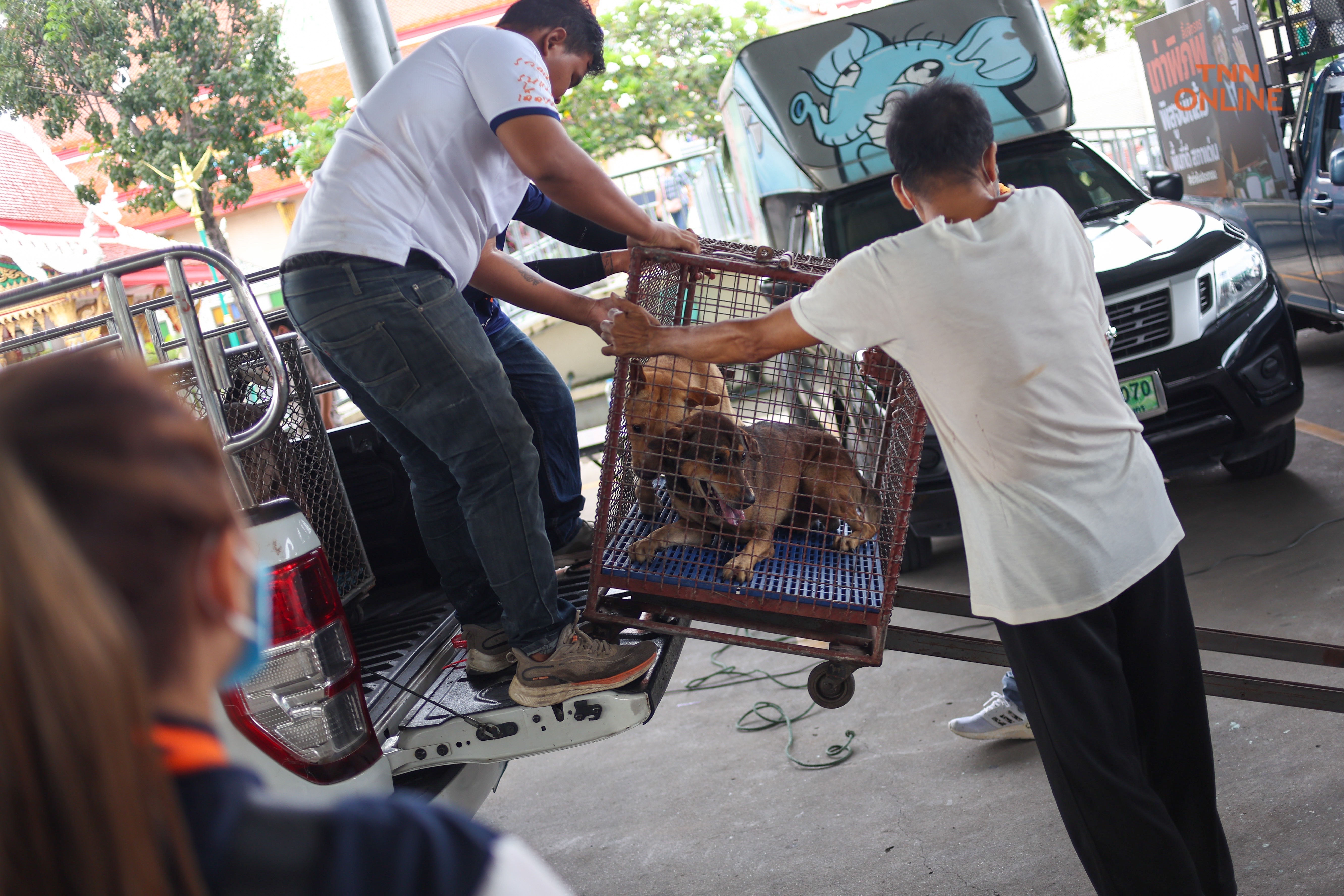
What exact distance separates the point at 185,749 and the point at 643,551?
1.99 m

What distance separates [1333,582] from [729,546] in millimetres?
3198

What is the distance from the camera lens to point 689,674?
5391mm

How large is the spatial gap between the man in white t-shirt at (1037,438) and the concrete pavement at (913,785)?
2.43ft

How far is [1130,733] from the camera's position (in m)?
2.38

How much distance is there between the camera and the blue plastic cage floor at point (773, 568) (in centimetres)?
258

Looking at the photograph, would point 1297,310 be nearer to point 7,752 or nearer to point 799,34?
point 799,34

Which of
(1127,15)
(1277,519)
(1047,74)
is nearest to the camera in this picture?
(1277,519)

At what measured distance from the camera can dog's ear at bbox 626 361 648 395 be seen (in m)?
2.61

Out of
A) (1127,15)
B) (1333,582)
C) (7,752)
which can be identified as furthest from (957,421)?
(1127,15)

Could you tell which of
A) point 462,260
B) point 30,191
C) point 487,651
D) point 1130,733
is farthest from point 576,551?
point 30,191

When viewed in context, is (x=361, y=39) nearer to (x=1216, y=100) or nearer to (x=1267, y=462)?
(x=1267, y=462)

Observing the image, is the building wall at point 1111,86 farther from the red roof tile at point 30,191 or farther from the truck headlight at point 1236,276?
the truck headlight at point 1236,276

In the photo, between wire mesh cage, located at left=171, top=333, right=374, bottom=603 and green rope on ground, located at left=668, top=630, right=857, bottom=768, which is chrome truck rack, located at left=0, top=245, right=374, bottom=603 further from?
green rope on ground, located at left=668, top=630, right=857, bottom=768

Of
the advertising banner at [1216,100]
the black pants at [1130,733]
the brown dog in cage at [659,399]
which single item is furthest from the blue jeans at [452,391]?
the advertising banner at [1216,100]
